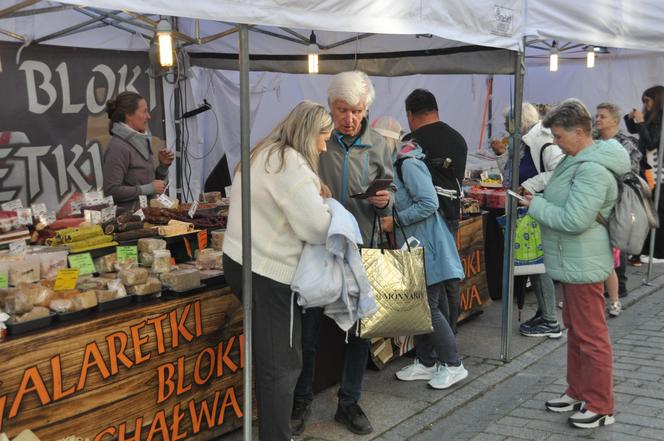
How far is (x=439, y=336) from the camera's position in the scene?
4.72 m

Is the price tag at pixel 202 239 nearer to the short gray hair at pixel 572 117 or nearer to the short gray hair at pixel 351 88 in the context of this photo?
the short gray hair at pixel 351 88

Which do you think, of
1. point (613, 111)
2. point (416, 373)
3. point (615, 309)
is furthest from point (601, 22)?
point (416, 373)

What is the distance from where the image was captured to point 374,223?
425cm

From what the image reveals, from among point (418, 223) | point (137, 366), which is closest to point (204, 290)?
point (137, 366)

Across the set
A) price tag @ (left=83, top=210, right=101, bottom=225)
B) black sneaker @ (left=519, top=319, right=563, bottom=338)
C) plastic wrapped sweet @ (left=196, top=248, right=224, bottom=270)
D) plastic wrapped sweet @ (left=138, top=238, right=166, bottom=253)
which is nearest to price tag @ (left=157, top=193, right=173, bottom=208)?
price tag @ (left=83, top=210, right=101, bottom=225)

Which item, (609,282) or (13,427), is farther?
(609,282)

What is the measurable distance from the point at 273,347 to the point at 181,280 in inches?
26.2

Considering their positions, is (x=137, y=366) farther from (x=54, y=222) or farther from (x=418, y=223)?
(x=418, y=223)

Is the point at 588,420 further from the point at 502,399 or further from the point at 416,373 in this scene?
the point at 416,373

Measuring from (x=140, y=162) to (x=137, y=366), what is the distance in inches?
99.3

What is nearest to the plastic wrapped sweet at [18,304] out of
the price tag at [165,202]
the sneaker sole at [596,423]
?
the price tag at [165,202]

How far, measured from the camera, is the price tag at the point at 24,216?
4277mm

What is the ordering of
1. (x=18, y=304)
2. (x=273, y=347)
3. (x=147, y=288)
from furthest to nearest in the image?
(x=147, y=288) < (x=273, y=347) < (x=18, y=304)

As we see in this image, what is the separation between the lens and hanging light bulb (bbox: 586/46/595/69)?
1114 centimetres
